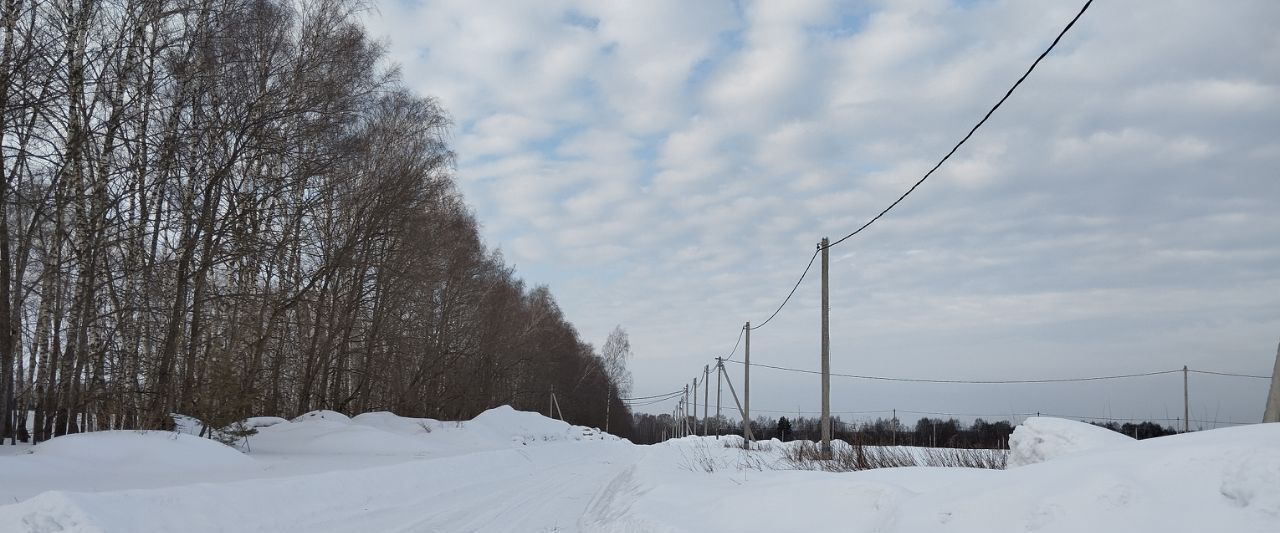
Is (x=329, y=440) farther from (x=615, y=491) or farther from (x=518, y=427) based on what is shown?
(x=518, y=427)

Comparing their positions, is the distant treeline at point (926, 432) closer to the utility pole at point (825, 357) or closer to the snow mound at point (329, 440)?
the utility pole at point (825, 357)

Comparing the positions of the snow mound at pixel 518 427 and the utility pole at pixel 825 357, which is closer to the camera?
the utility pole at pixel 825 357

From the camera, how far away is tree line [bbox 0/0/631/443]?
14.0 metres

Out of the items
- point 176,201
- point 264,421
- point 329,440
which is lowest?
point 329,440

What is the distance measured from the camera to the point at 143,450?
12.0m

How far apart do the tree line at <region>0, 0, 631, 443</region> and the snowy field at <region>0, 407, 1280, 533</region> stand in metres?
1.81

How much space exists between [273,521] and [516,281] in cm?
5354

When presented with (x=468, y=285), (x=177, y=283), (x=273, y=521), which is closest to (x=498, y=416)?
(x=468, y=285)

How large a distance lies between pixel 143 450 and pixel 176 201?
7.15 meters

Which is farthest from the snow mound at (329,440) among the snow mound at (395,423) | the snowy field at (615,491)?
the snow mound at (395,423)

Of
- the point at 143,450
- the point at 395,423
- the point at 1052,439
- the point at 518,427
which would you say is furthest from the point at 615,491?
the point at 518,427

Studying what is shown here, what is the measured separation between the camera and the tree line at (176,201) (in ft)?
45.9

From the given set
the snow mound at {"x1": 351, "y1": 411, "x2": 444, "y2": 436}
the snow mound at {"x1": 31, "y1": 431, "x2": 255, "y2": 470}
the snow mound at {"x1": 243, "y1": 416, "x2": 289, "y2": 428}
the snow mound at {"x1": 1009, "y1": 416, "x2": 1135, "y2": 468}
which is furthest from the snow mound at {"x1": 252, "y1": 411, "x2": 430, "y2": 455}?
the snow mound at {"x1": 1009, "y1": 416, "x2": 1135, "y2": 468}

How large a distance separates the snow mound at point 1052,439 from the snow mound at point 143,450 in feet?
36.5
